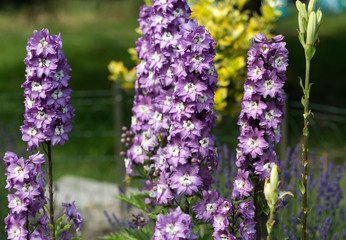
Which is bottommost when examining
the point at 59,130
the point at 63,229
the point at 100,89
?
the point at 63,229

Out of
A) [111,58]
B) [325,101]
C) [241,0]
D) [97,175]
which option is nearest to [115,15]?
[111,58]

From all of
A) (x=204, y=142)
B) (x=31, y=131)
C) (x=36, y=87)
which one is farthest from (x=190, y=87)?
(x=31, y=131)

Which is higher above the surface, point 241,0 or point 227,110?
point 241,0

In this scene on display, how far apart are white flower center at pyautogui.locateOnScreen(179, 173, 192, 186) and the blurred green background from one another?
243 centimetres

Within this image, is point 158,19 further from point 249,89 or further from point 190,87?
point 249,89

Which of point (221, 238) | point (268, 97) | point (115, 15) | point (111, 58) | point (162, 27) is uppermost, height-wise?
point (115, 15)

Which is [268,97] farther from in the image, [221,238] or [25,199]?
[25,199]

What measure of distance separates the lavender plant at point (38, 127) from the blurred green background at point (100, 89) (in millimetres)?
1800

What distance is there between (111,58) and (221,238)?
14818 millimetres

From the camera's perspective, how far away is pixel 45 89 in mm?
3170

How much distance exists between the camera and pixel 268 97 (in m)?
3.19

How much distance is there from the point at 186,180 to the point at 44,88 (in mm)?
959

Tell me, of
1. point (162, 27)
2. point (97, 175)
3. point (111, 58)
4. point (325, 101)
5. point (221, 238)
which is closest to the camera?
point (221, 238)

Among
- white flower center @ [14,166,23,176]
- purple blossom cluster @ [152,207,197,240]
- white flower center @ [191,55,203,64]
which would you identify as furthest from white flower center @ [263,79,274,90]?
white flower center @ [14,166,23,176]
